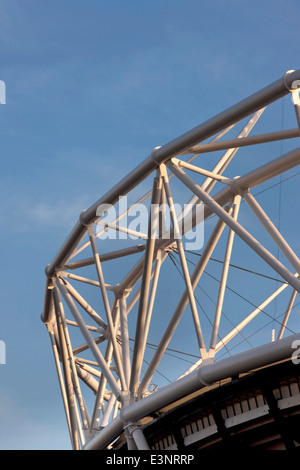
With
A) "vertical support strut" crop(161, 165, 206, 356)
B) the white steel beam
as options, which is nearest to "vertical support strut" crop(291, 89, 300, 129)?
the white steel beam

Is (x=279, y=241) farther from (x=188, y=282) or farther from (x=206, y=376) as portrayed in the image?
(x=206, y=376)

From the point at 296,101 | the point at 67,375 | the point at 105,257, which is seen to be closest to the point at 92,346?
the point at 105,257

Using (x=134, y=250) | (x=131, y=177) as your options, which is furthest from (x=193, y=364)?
(x=131, y=177)

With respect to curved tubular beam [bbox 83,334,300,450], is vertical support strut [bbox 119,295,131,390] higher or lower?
higher

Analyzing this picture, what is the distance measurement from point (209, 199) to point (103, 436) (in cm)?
1094

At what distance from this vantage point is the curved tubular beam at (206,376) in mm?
22016

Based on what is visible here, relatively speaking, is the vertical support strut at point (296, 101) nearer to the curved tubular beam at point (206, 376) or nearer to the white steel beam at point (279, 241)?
the white steel beam at point (279, 241)

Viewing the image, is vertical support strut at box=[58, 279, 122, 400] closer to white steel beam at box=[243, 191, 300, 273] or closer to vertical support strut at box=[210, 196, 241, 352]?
vertical support strut at box=[210, 196, 241, 352]

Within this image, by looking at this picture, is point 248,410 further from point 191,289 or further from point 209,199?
point 209,199

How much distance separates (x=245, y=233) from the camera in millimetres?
24094

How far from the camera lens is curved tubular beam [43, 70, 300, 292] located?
2327 cm

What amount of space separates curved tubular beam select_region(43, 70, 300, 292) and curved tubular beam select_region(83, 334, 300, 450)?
22.7 ft

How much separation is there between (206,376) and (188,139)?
7.54m

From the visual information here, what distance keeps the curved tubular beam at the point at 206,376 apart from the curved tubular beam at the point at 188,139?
22.7ft
